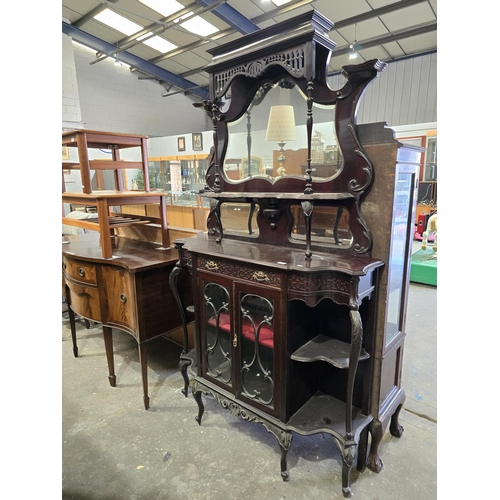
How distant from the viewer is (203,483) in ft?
5.19

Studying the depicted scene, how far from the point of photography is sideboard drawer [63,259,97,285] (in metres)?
2.16

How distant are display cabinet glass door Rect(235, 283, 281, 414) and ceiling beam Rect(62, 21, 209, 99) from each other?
7019 millimetres

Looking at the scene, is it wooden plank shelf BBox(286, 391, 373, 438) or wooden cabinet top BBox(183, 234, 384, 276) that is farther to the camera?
wooden plank shelf BBox(286, 391, 373, 438)

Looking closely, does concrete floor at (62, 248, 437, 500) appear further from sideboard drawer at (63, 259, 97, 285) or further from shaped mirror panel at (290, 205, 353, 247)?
shaped mirror panel at (290, 205, 353, 247)

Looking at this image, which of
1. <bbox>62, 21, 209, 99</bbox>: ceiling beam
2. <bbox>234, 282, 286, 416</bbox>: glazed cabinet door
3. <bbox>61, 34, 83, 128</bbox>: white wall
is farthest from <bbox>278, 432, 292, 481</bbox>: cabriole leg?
<bbox>62, 21, 209, 99</bbox>: ceiling beam

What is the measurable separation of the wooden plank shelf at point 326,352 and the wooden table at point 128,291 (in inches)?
39.2

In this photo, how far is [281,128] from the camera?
173cm

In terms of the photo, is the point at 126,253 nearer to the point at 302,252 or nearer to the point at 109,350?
the point at 109,350

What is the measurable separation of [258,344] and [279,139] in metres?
1.07

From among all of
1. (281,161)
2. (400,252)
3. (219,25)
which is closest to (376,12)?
(219,25)

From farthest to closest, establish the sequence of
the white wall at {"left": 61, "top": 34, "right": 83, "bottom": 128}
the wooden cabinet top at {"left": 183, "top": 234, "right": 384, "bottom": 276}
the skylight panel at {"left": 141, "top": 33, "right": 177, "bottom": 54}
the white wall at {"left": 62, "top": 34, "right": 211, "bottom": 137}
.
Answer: the white wall at {"left": 62, "top": 34, "right": 211, "bottom": 137}
the skylight panel at {"left": 141, "top": 33, "right": 177, "bottom": 54}
the white wall at {"left": 61, "top": 34, "right": 83, "bottom": 128}
the wooden cabinet top at {"left": 183, "top": 234, "right": 384, "bottom": 276}

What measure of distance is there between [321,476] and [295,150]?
164 cm

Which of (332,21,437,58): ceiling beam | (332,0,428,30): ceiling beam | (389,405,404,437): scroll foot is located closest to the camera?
(389,405,404,437): scroll foot

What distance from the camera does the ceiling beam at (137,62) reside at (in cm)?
623
